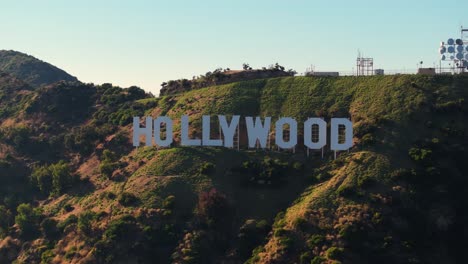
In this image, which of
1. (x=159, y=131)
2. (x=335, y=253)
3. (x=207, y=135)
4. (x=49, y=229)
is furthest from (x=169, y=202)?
(x=335, y=253)

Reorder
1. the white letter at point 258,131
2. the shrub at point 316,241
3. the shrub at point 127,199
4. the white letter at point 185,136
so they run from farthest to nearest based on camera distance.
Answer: the white letter at point 185,136, the white letter at point 258,131, the shrub at point 127,199, the shrub at point 316,241

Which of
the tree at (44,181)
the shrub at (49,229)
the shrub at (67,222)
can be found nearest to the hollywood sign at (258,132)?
the shrub at (67,222)

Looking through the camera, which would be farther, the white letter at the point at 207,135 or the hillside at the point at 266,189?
the white letter at the point at 207,135

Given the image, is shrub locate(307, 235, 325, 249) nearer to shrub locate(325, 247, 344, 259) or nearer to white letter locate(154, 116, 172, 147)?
shrub locate(325, 247, 344, 259)

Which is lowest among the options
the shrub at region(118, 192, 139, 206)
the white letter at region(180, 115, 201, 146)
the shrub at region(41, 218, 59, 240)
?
the shrub at region(41, 218, 59, 240)

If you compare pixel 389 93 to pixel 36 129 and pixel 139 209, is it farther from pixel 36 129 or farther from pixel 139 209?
pixel 36 129

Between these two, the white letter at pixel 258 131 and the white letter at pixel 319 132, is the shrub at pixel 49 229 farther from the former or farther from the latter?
the white letter at pixel 319 132

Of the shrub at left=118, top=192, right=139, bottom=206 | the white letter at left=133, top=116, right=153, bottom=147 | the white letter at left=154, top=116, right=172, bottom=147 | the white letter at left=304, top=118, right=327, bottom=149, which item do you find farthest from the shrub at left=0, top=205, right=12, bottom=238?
the white letter at left=304, top=118, right=327, bottom=149

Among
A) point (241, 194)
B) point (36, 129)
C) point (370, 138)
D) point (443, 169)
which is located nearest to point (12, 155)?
point (36, 129)
